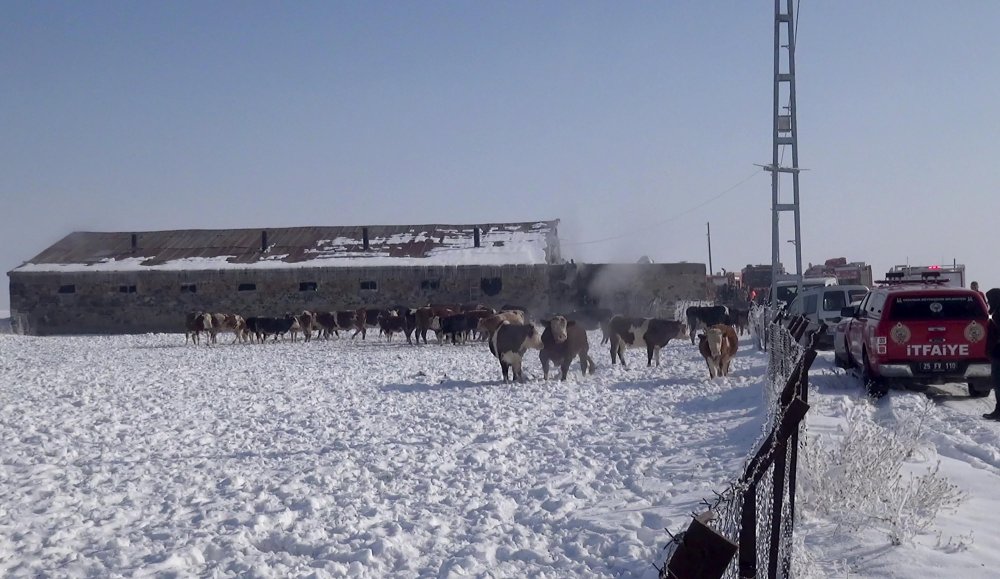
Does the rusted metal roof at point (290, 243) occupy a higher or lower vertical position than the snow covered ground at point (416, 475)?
higher

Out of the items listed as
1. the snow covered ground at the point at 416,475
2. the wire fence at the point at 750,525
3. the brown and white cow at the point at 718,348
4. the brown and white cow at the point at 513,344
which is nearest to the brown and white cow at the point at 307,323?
the snow covered ground at the point at 416,475

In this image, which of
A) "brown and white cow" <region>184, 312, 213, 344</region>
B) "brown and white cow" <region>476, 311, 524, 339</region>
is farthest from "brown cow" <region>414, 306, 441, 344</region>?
"brown and white cow" <region>184, 312, 213, 344</region>

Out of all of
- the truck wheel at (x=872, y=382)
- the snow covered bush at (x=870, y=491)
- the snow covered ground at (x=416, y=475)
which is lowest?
the snow covered ground at (x=416, y=475)

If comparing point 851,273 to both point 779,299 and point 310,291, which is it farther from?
point 310,291

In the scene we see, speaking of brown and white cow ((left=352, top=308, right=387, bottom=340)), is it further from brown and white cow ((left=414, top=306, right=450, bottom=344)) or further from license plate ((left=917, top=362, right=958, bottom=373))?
license plate ((left=917, top=362, right=958, bottom=373))

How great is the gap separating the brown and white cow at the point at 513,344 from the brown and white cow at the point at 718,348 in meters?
3.17

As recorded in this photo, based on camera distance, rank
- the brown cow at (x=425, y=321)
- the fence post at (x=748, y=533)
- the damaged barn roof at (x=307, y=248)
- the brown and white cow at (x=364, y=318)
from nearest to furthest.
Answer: the fence post at (x=748, y=533) → the brown cow at (x=425, y=321) → the brown and white cow at (x=364, y=318) → the damaged barn roof at (x=307, y=248)

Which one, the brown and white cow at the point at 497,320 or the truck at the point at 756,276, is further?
the truck at the point at 756,276

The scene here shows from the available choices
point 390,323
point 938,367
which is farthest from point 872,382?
point 390,323

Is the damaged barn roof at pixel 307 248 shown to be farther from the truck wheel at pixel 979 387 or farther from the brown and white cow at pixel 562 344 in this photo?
the truck wheel at pixel 979 387

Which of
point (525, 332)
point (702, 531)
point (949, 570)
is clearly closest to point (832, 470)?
point (949, 570)

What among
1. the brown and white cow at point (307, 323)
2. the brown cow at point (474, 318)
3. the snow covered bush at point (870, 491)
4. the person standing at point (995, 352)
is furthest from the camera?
the brown and white cow at point (307, 323)

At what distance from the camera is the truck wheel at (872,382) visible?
A: 1312cm

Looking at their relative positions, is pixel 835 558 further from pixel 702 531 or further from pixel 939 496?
pixel 702 531
